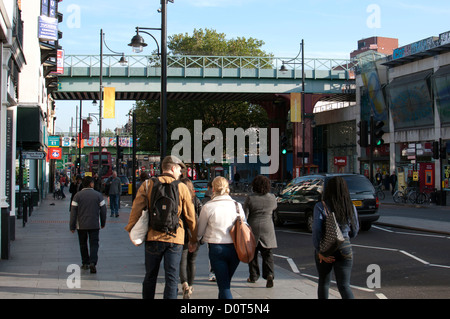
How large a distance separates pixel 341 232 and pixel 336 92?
39507mm

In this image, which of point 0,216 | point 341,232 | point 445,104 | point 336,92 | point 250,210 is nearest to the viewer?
point 341,232

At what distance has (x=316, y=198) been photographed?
14922 mm

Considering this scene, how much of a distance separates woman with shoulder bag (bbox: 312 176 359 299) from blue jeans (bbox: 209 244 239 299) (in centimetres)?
88

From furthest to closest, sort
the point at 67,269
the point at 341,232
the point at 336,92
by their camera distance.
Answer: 1. the point at 336,92
2. the point at 67,269
3. the point at 341,232

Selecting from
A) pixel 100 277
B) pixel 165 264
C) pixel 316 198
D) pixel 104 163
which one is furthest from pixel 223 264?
pixel 104 163

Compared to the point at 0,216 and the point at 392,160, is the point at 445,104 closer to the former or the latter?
the point at 392,160

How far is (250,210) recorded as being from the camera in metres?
7.86

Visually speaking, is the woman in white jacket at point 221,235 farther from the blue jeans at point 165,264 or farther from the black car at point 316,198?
the black car at point 316,198

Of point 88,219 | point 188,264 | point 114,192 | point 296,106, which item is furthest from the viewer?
point 296,106

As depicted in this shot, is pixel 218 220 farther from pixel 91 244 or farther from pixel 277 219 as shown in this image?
pixel 277 219

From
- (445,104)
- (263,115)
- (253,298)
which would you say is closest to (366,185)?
(253,298)

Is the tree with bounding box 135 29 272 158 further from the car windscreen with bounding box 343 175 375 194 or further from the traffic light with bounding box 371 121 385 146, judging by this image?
the car windscreen with bounding box 343 175 375 194

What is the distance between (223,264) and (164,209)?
838 mm

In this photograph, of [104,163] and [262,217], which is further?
[104,163]
